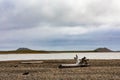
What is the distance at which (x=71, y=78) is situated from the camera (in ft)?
114

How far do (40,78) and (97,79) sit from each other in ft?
18.5

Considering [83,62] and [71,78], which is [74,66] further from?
[71,78]

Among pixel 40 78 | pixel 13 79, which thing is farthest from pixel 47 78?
pixel 13 79

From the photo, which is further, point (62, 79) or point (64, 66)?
point (64, 66)

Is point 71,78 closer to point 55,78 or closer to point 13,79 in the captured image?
point 55,78

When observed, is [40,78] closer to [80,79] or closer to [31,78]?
[31,78]

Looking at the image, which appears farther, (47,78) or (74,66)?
(74,66)

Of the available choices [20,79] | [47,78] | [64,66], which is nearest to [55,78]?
[47,78]

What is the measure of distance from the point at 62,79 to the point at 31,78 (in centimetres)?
326

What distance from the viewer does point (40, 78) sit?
35.2m

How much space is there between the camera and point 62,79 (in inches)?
1335

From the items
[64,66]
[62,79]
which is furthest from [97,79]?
[64,66]

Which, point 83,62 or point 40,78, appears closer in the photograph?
point 40,78

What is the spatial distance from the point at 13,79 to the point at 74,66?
15514 mm
